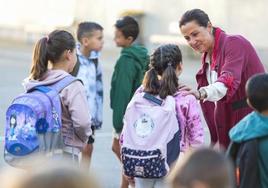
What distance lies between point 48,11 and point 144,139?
20.8 metres

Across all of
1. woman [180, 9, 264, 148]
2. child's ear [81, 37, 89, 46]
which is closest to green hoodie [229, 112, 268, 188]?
woman [180, 9, 264, 148]

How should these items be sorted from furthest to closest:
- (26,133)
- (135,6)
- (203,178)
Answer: (135,6) < (26,133) < (203,178)

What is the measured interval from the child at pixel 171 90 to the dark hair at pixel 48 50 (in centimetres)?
60

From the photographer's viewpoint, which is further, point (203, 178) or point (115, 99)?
point (115, 99)

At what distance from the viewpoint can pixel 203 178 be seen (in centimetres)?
308

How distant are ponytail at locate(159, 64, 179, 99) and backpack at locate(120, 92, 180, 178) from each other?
4 centimetres

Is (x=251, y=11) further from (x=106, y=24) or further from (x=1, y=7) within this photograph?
(x=1, y=7)

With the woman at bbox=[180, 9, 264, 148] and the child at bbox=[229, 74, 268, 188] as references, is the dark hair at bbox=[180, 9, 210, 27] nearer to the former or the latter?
the woman at bbox=[180, 9, 264, 148]

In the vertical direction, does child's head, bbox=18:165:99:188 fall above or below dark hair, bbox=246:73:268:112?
above

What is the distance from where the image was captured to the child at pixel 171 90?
587 centimetres

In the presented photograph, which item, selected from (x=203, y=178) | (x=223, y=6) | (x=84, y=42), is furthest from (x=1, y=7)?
(x=203, y=178)

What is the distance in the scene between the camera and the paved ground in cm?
923

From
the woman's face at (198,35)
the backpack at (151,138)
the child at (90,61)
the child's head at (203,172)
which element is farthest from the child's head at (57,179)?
the child at (90,61)

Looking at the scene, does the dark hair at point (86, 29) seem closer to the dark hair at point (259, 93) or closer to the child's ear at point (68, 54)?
the child's ear at point (68, 54)
